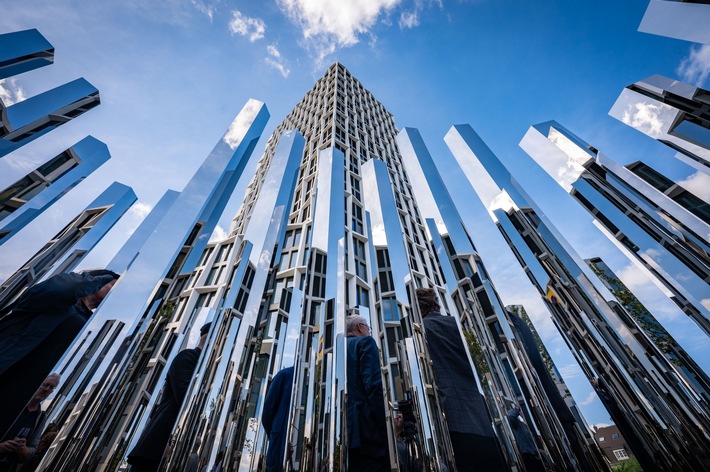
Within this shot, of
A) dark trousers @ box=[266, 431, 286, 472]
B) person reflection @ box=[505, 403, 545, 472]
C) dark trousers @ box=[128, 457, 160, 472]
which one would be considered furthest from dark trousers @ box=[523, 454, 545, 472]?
dark trousers @ box=[128, 457, 160, 472]

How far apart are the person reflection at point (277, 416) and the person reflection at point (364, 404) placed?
491 millimetres

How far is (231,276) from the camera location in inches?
96.1

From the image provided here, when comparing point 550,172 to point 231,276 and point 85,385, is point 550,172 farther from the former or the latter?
point 85,385

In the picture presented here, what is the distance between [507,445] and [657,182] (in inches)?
143

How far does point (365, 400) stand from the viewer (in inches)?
74.7

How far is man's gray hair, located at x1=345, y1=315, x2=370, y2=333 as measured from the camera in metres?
1.97

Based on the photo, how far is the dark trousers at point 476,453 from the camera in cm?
139

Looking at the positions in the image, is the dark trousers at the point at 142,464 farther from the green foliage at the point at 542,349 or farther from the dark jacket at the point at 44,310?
the green foliage at the point at 542,349

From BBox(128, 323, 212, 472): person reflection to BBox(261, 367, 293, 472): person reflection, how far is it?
1.96ft

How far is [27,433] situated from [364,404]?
1.90 meters

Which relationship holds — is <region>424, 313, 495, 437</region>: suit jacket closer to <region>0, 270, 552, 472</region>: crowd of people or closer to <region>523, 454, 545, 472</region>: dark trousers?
<region>0, 270, 552, 472</region>: crowd of people

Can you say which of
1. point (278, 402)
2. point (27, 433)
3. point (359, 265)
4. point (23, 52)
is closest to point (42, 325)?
point (27, 433)

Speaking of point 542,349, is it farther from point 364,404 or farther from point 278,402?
point 278,402

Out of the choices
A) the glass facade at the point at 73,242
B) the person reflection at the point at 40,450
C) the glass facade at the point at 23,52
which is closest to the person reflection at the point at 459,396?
the person reflection at the point at 40,450
